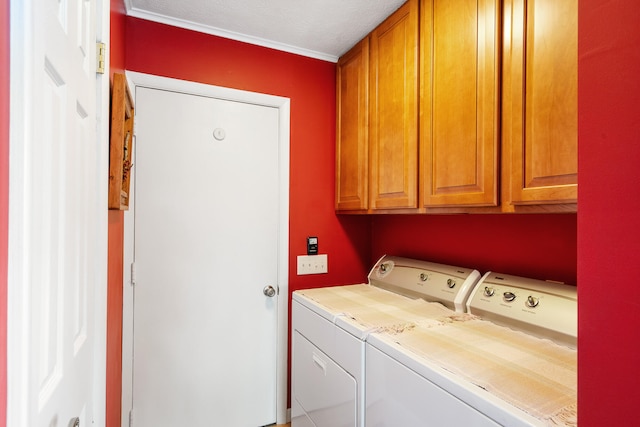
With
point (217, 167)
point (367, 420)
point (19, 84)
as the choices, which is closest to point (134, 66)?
point (217, 167)

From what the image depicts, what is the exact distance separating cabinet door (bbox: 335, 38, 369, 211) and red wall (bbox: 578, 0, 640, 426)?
1494mm

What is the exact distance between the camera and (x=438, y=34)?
1.44 metres

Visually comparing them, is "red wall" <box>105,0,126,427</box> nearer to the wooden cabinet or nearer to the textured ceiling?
the textured ceiling

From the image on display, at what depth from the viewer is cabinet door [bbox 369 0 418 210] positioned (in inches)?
62.5

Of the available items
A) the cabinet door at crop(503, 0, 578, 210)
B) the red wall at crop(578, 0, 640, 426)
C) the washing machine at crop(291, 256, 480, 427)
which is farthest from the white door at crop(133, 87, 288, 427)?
the red wall at crop(578, 0, 640, 426)

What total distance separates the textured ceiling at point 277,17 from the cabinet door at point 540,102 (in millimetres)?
777

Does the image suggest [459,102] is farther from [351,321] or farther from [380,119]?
[351,321]

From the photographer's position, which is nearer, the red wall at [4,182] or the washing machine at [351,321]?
the red wall at [4,182]

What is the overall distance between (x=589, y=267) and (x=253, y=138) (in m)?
1.86

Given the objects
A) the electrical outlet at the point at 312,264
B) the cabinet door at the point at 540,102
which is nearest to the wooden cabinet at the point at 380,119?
the electrical outlet at the point at 312,264

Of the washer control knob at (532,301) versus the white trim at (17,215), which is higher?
the white trim at (17,215)

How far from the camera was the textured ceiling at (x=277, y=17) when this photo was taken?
66.3 inches

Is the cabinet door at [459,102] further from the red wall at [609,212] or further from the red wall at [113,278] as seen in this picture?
the red wall at [113,278]

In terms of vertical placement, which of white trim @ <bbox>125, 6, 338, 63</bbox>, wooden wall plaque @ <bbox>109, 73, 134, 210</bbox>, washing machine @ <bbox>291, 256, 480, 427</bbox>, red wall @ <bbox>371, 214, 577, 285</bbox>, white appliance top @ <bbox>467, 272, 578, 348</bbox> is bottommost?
washing machine @ <bbox>291, 256, 480, 427</bbox>
